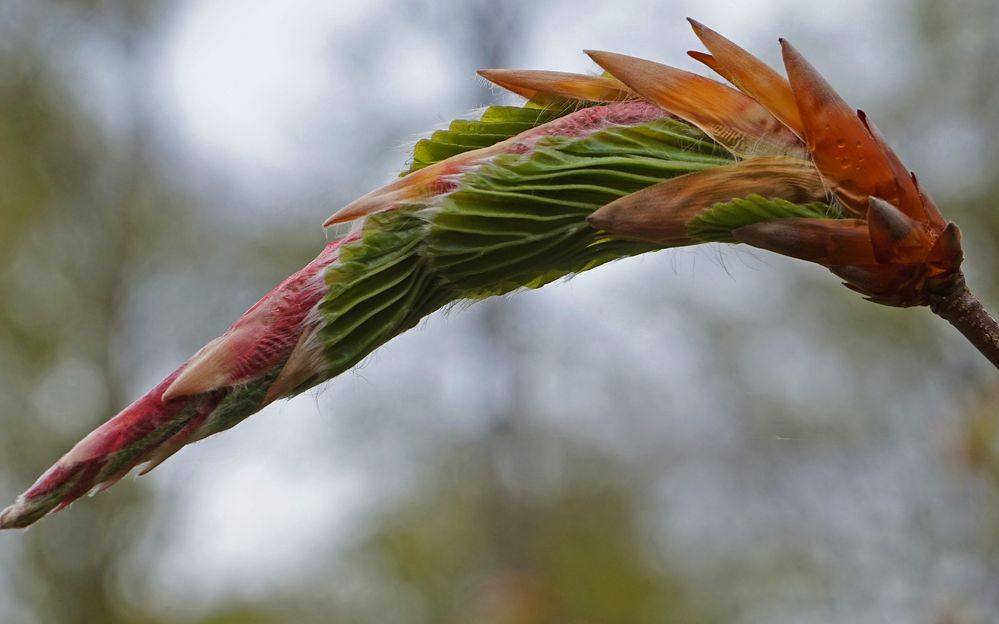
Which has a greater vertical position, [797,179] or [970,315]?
[797,179]

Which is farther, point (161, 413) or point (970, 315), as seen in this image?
point (970, 315)

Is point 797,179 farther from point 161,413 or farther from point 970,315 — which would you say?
point 161,413

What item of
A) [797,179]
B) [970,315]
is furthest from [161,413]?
[970,315]

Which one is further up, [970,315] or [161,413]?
[161,413]

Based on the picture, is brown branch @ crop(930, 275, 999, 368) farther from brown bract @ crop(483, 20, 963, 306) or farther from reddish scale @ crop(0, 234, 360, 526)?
reddish scale @ crop(0, 234, 360, 526)

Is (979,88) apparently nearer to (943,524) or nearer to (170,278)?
(943,524)

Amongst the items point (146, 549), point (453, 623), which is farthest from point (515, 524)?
point (146, 549)

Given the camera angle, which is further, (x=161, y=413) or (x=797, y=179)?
(x=797, y=179)

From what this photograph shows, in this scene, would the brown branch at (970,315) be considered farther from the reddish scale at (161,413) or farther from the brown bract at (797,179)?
the reddish scale at (161,413)
